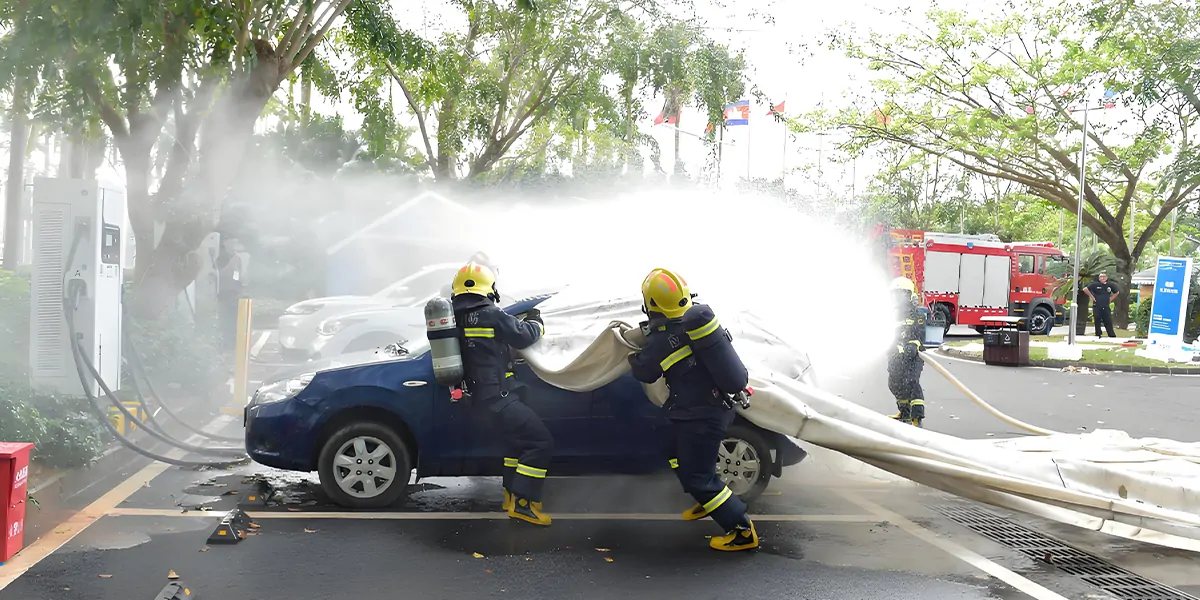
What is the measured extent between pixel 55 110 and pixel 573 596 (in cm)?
1131

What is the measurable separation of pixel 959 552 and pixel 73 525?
17.5 feet

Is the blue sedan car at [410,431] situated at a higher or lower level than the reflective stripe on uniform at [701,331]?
lower

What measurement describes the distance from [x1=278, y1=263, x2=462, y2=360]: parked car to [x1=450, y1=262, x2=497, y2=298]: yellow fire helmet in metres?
6.24

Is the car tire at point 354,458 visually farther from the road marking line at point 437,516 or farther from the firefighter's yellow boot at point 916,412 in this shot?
the firefighter's yellow boot at point 916,412

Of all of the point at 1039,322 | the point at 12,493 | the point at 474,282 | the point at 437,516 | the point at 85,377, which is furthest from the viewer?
the point at 1039,322

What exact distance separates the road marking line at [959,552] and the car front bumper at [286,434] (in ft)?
12.6

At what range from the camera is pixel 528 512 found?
6133 millimetres

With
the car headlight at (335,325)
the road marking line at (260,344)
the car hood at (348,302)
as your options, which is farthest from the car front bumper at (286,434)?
the road marking line at (260,344)

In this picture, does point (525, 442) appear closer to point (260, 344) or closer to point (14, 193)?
point (260, 344)

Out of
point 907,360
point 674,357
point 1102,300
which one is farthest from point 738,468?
point 1102,300

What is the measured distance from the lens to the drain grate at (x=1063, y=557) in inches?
199

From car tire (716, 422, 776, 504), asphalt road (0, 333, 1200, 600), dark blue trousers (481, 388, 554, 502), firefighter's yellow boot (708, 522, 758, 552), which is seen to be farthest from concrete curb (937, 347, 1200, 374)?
dark blue trousers (481, 388, 554, 502)

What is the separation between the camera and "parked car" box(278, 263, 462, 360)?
42.6ft

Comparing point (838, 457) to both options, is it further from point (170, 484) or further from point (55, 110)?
point (55, 110)
